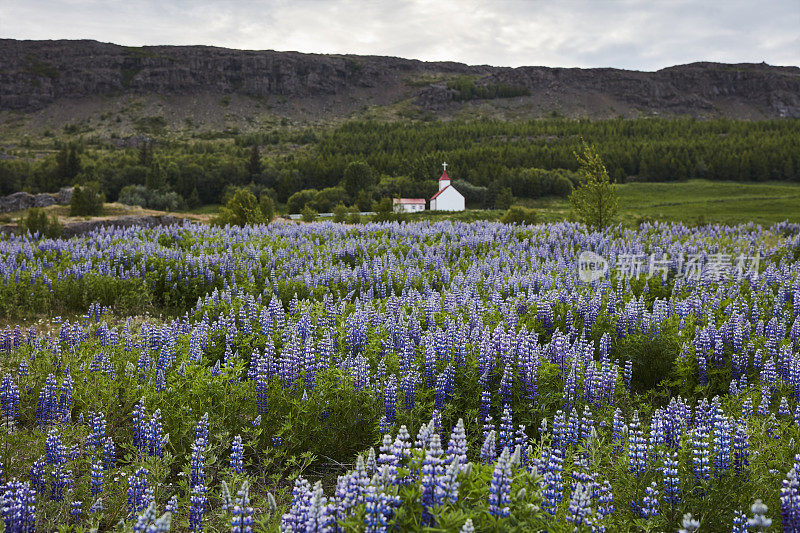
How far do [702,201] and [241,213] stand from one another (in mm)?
60878

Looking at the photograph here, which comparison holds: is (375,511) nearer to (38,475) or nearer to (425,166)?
(38,475)

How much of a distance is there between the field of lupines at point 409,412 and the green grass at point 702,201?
1671 inches

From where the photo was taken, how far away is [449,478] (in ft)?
9.66

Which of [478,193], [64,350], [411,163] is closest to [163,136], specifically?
[411,163]

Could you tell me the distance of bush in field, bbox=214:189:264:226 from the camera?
2797cm

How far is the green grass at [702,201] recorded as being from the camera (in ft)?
182

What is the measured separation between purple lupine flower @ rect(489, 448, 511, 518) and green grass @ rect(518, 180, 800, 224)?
48591mm

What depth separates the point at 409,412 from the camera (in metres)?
5.96

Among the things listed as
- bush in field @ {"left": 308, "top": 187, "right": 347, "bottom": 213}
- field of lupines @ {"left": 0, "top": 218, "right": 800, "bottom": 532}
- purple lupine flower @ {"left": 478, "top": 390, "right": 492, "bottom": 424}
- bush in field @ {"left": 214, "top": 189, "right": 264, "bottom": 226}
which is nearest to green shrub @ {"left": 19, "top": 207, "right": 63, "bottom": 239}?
bush in field @ {"left": 214, "top": 189, "right": 264, "bottom": 226}

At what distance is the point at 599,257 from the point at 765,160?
333 ft

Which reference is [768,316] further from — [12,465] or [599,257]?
[12,465]

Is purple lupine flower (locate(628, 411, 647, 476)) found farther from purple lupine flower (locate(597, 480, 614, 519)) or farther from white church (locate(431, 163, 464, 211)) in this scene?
white church (locate(431, 163, 464, 211))

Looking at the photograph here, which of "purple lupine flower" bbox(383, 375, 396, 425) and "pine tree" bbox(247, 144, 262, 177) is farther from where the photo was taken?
"pine tree" bbox(247, 144, 262, 177)

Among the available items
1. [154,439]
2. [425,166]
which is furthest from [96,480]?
[425,166]
